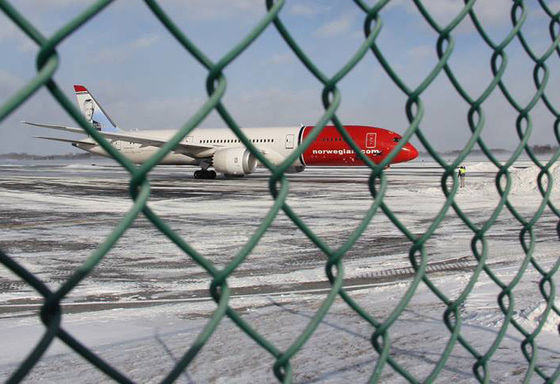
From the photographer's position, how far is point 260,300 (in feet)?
16.2

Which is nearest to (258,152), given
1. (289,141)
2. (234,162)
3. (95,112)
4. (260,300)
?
(260,300)

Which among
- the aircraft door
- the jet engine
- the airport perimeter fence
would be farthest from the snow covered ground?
the aircraft door

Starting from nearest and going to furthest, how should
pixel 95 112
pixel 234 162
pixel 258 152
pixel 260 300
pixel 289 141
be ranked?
pixel 258 152 → pixel 260 300 → pixel 234 162 → pixel 289 141 → pixel 95 112

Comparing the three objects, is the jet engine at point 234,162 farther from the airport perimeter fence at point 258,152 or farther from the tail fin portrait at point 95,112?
the airport perimeter fence at point 258,152

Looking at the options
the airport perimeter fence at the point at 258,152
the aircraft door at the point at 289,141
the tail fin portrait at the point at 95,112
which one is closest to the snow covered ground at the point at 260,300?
the airport perimeter fence at the point at 258,152

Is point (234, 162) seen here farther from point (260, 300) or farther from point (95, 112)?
point (260, 300)

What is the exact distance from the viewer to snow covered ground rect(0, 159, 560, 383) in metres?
3.16

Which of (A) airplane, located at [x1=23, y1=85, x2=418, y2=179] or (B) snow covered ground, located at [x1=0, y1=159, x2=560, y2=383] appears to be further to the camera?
(A) airplane, located at [x1=23, y1=85, x2=418, y2=179]

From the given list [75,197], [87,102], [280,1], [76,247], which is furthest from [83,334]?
[87,102]

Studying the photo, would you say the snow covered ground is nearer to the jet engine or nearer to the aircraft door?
the jet engine

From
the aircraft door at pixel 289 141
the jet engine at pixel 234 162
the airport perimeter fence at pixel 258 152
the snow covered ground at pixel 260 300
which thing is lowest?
the jet engine at pixel 234 162

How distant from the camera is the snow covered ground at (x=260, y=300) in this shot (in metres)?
3.16

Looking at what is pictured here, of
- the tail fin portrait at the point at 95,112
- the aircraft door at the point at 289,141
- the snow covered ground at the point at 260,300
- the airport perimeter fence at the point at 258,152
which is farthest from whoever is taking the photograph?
the tail fin portrait at the point at 95,112

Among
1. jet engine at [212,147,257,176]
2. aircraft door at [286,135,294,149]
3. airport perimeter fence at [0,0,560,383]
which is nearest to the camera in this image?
airport perimeter fence at [0,0,560,383]
